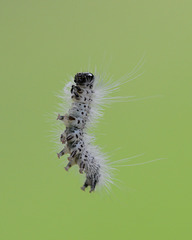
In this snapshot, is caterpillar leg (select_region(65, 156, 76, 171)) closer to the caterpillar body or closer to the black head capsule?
the caterpillar body

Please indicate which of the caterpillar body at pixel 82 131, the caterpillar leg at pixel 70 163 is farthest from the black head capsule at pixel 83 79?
the caterpillar leg at pixel 70 163

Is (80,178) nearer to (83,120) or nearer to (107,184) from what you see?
(107,184)

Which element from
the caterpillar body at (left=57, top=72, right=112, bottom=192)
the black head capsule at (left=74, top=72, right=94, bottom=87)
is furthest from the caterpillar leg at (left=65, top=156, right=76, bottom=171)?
the black head capsule at (left=74, top=72, right=94, bottom=87)

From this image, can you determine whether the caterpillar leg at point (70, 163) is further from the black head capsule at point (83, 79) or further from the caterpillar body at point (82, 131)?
the black head capsule at point (83, 79)

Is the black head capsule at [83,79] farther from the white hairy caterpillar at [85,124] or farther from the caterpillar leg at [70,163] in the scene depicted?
the caterpillar leg at [70,163]

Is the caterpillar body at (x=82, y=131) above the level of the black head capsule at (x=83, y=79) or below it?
below

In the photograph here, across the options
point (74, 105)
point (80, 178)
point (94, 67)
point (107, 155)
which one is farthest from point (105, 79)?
point (80, 178)

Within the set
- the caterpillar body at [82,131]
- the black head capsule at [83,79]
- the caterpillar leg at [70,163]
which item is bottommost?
the caterpillar leg at [70,163]
